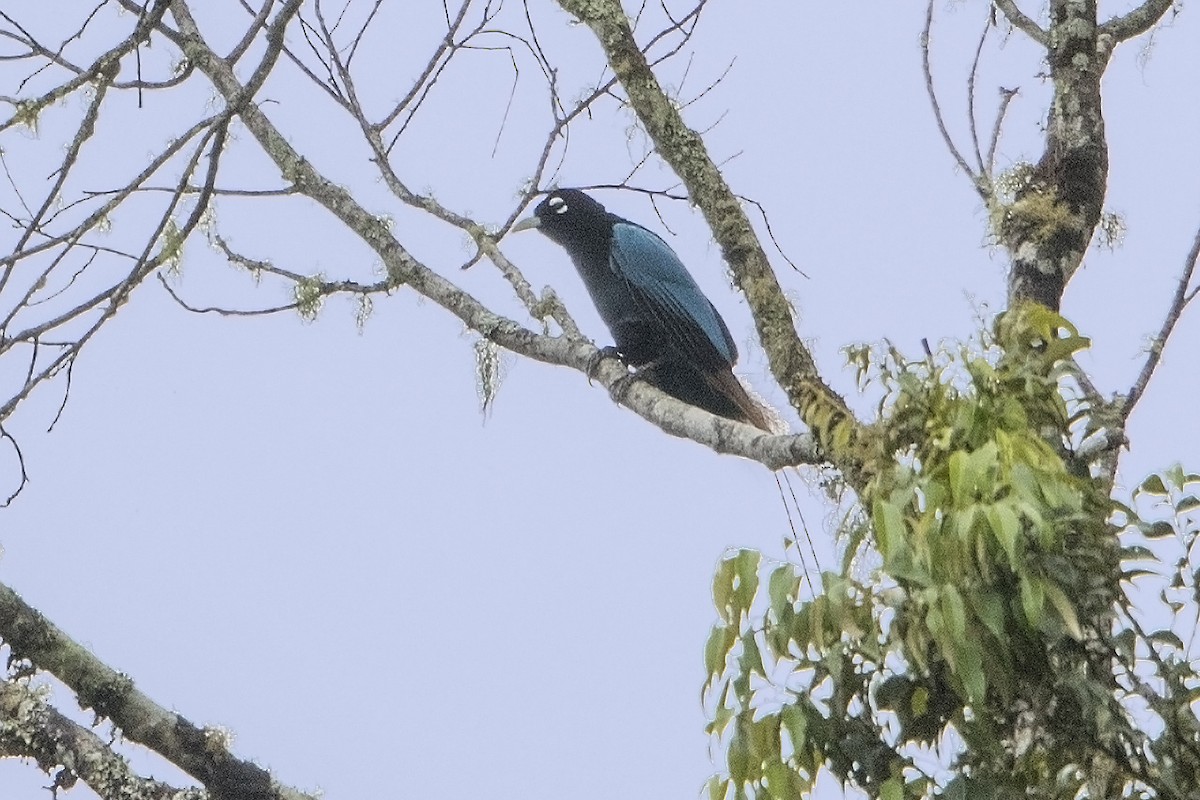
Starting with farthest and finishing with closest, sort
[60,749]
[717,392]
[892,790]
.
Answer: [717,392]
[60,749]
[892,790]

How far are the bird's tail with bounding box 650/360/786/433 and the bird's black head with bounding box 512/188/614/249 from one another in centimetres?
69

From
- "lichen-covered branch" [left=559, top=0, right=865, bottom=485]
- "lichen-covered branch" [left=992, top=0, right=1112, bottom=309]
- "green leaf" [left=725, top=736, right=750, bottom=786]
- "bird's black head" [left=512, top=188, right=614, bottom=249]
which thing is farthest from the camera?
"bird's black head" [left=512, top=188, right=614, bottom=249]

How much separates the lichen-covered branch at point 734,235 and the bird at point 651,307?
101 cm

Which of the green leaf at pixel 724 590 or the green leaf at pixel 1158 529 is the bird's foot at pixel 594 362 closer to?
the green leaf at pixel 724 590

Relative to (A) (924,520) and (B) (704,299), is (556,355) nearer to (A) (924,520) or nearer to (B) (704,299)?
(B) (704,299)

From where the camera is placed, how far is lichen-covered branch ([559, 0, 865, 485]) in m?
2.43

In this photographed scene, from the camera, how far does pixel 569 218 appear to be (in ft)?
16.5

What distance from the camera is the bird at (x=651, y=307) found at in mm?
4375

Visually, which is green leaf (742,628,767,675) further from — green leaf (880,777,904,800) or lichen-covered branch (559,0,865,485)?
lichen-covered branch (559,0,865,485)

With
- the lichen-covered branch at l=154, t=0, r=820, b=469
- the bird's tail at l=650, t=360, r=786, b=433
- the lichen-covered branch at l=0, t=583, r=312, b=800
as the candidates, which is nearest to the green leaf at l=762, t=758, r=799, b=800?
the lichen-covered branch at l=154, t=0, r=820, b=469

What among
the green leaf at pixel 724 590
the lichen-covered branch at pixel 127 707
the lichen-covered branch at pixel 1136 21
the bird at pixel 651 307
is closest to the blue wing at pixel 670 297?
the bird at pixel 651 307

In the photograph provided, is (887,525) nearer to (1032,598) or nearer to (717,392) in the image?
(1032,598)

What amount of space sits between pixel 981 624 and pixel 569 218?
11.3 feet

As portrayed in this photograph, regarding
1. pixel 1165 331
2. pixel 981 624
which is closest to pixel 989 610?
pixel 981 624
